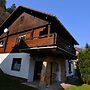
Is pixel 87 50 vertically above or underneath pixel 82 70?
above

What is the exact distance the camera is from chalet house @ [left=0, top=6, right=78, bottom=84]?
17719 millimetres

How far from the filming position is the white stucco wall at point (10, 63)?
66.7 ft

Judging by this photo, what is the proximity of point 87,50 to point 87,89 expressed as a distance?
20.9ft

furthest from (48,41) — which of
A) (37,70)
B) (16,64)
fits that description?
(16,64)

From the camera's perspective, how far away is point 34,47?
1802 centimetres

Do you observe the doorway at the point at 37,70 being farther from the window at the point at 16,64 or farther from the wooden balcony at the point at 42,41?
the wooden balcony at the point at 42,41

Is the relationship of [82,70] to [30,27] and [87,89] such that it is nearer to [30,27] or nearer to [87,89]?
[87,89]

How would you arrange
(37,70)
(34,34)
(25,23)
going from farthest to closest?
1. (25,23)
2. (37,70)
3. (34,34)

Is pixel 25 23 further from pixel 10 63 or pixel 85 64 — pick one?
pixel 85 64

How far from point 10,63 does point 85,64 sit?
10.3 m

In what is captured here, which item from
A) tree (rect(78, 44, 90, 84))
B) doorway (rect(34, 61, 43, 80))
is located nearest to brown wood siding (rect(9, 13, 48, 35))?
doorway (rect(34, 61, 43, 80))

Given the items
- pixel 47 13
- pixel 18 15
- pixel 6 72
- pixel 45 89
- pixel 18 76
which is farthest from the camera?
pixel 18 15

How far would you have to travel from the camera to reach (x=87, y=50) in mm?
21594

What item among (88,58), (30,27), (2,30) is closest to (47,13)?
(30,27)
